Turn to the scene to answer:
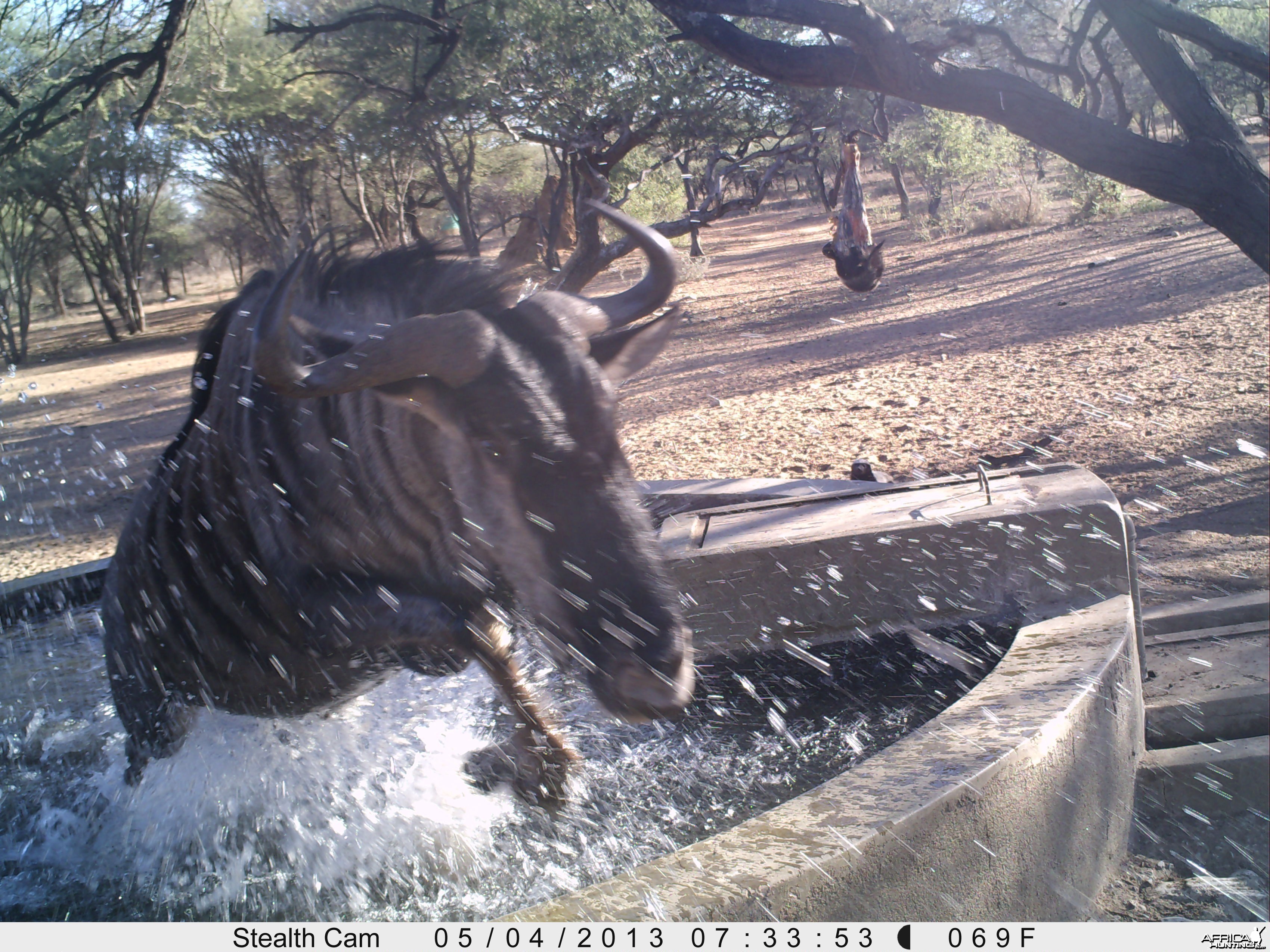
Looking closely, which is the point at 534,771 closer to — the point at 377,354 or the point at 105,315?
the point at 377,354

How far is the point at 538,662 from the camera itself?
319 cm

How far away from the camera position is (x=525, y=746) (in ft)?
8.66

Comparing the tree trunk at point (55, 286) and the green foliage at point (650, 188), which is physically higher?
the tree trunk at point (55, 286)

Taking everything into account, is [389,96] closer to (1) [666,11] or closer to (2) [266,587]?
(1) [666,11]

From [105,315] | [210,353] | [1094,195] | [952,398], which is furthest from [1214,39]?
[105,315]

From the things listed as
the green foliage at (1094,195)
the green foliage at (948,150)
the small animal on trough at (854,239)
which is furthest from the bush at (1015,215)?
the small animal on trough at (854,239)

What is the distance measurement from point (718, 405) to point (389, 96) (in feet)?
29.7

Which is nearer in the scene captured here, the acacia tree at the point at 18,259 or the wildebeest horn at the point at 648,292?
the wildebeest horn at the point at 648,292

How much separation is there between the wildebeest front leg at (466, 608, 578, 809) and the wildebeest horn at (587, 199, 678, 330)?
1.02 meters

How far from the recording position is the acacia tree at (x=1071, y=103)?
5184 mm

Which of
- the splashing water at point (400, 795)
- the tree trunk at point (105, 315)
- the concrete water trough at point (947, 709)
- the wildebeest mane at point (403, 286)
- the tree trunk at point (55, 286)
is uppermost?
the tree trunk at point (55, 286)

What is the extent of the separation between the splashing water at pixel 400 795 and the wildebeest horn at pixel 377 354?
1.30m

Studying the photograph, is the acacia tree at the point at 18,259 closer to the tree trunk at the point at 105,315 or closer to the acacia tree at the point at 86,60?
the tree trunk at the point at 105,315

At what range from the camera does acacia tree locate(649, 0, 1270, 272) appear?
518 cm
